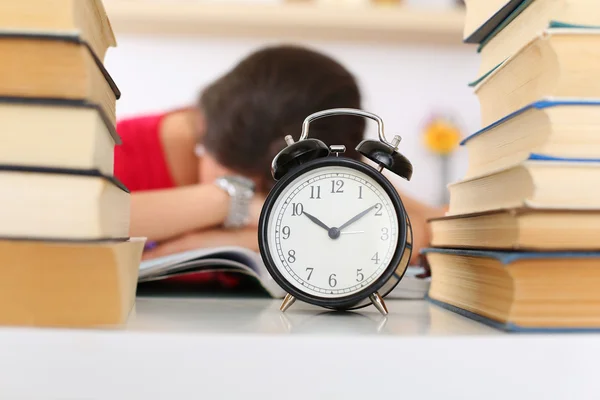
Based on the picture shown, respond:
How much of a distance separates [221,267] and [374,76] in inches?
91.5

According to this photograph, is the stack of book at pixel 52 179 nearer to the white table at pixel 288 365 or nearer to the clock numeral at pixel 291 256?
the white table at pixel 288 365

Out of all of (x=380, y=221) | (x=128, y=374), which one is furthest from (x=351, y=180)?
(x=128, y=374)

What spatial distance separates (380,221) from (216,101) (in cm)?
154

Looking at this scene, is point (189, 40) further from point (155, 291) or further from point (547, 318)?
point (547, 318)

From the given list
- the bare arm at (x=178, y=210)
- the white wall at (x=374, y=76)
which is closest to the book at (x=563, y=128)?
the bare arm at (x=178, y=210)

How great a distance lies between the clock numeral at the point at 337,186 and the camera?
0.55 metres

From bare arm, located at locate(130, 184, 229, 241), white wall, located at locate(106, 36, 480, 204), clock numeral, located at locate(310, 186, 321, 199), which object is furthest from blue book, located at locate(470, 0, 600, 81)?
white wall, located at locate(106, 36, 480, 204)

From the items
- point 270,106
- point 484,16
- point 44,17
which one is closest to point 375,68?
point 270,106

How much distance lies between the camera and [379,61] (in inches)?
Result: 111

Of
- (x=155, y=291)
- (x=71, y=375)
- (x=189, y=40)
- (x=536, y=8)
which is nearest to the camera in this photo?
(x=71, y=375)

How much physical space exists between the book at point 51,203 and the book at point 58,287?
0.01 meters

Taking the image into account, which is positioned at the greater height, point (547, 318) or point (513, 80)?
point (513, 80)

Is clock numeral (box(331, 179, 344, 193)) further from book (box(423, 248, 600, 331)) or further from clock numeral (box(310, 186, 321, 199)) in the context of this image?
book (box(423, 248, 600, 331))

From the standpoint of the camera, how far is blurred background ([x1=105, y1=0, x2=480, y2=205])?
269 cm
